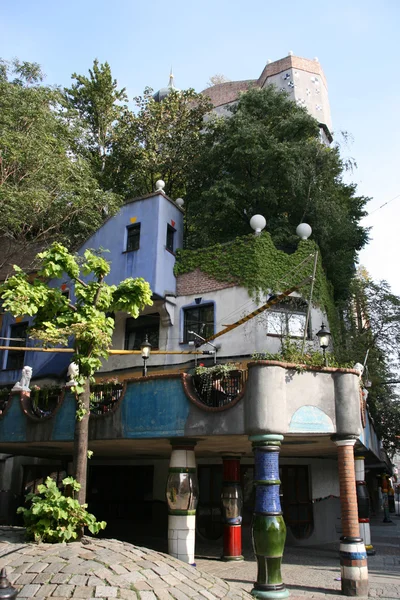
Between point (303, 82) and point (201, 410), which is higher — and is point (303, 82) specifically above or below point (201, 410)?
above

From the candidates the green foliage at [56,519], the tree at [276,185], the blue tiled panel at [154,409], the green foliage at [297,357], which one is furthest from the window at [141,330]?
the green foliage at [56,519]

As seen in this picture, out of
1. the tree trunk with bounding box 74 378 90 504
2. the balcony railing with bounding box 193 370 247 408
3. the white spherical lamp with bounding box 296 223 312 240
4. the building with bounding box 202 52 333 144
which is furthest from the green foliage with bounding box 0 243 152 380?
the building with bounding box 202 52 333 144

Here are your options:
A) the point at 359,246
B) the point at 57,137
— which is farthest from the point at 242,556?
the point at 57,137

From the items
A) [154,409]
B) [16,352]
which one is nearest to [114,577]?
[154,409]

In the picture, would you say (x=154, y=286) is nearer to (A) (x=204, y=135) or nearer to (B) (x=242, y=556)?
(B) (x=242, y=556)

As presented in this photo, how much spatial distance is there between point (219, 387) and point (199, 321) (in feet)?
20.9

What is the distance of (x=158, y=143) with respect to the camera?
2583 centimetres

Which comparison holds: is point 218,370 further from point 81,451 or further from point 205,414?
point 81,451

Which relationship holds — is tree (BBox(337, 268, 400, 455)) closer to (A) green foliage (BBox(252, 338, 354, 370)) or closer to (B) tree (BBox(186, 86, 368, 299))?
(B) tree (BBox(186, 86, 368, 299))

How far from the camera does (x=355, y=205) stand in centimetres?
2362

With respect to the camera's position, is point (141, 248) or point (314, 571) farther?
point (141, 248)

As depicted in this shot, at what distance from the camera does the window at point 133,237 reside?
738 inches

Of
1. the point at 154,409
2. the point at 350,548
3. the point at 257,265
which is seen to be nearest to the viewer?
the point at 350,548

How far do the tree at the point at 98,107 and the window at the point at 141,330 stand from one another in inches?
414
